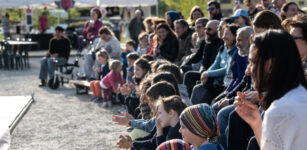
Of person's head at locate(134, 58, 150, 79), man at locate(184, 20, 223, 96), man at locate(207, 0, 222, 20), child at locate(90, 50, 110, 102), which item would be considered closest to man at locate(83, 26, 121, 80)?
child at locate(90, 50, 110, 102)

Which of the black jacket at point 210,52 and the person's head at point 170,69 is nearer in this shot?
the person's head at point 170,69

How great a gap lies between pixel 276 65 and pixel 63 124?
6.67 metres

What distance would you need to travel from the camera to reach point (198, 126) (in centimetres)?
340

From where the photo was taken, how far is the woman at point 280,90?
1.96 metres

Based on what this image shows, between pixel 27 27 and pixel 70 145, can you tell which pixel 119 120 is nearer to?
pixel 70 145

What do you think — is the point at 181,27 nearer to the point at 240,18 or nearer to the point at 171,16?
the point at 240,18

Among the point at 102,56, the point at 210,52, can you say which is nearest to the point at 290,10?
the point at 210,52

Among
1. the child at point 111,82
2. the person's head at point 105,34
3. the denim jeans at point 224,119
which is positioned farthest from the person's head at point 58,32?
the denim jeans at point 224,119

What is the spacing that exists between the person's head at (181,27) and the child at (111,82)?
1450 millimetres

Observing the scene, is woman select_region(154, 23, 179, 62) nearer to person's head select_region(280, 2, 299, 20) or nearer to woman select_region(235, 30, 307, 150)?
person's head select_region(280, 2, 299, 20)

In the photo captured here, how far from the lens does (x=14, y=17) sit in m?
44.2

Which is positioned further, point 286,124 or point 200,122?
point 200,122

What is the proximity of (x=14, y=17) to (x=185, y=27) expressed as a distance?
37290mm

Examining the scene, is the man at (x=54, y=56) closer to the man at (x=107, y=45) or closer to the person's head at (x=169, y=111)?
the man at (x=107, y=45)
